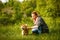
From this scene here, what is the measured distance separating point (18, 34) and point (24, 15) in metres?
0.23

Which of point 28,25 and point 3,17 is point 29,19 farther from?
point 3,17

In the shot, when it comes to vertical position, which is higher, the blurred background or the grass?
the blurred background

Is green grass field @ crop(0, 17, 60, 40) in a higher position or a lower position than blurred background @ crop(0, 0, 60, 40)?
lower

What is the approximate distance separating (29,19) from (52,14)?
0.27 meters

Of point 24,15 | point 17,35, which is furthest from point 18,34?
point 24,15

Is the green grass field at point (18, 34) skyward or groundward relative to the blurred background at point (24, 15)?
groundward

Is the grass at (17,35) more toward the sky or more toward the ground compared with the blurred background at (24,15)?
more toward the ground

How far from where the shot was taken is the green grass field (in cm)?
265

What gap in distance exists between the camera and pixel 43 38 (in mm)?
2639

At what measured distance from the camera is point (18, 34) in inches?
105

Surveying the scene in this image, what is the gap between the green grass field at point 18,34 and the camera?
8.68ft

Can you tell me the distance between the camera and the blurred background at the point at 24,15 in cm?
266

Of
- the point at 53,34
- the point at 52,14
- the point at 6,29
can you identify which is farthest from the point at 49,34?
the point at 6,29

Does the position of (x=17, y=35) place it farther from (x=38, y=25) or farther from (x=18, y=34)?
(x=38, y=25)
